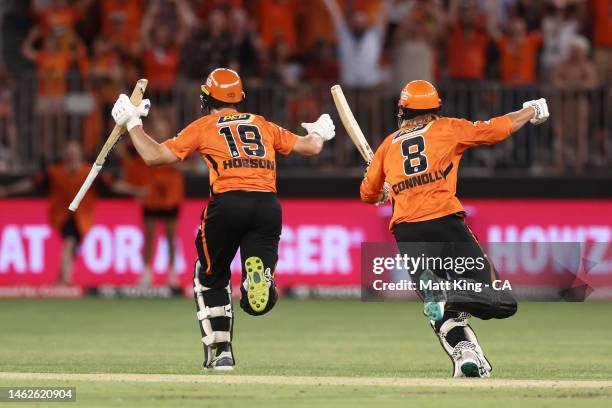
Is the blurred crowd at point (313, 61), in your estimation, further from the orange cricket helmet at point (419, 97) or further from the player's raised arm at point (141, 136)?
the orange cricket helmet at point (419, 97)

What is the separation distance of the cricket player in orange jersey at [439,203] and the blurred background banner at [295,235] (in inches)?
416

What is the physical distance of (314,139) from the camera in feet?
42.6

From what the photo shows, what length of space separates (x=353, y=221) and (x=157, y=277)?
3.11m

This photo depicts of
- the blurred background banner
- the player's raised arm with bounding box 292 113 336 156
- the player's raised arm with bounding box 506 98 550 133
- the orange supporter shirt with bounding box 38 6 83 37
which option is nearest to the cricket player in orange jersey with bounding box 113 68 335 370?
the player's raised arm with bounding box 292 113 336 156

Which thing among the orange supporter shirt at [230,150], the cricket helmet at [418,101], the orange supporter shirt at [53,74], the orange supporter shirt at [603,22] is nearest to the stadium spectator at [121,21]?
the orange supporter shirt at [53,74]

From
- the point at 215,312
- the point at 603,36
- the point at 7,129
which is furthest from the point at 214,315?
the point at 603,36

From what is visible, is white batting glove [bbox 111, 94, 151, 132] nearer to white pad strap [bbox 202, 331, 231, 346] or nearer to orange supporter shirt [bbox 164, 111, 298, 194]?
orange supporter shirt [bbox 164, 111, 298, 194]

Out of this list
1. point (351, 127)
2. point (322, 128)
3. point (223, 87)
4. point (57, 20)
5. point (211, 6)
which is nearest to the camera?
point (223, 87)

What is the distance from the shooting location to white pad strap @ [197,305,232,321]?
12.5 metres

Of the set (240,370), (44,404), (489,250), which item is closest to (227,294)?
(240,370)

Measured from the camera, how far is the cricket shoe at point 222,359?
40.7ft

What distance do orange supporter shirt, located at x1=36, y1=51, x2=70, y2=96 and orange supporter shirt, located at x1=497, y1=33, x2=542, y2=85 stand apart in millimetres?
6575

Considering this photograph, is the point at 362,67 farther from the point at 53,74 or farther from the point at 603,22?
the point at 53,74

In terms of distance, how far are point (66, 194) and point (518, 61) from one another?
7.08 m
